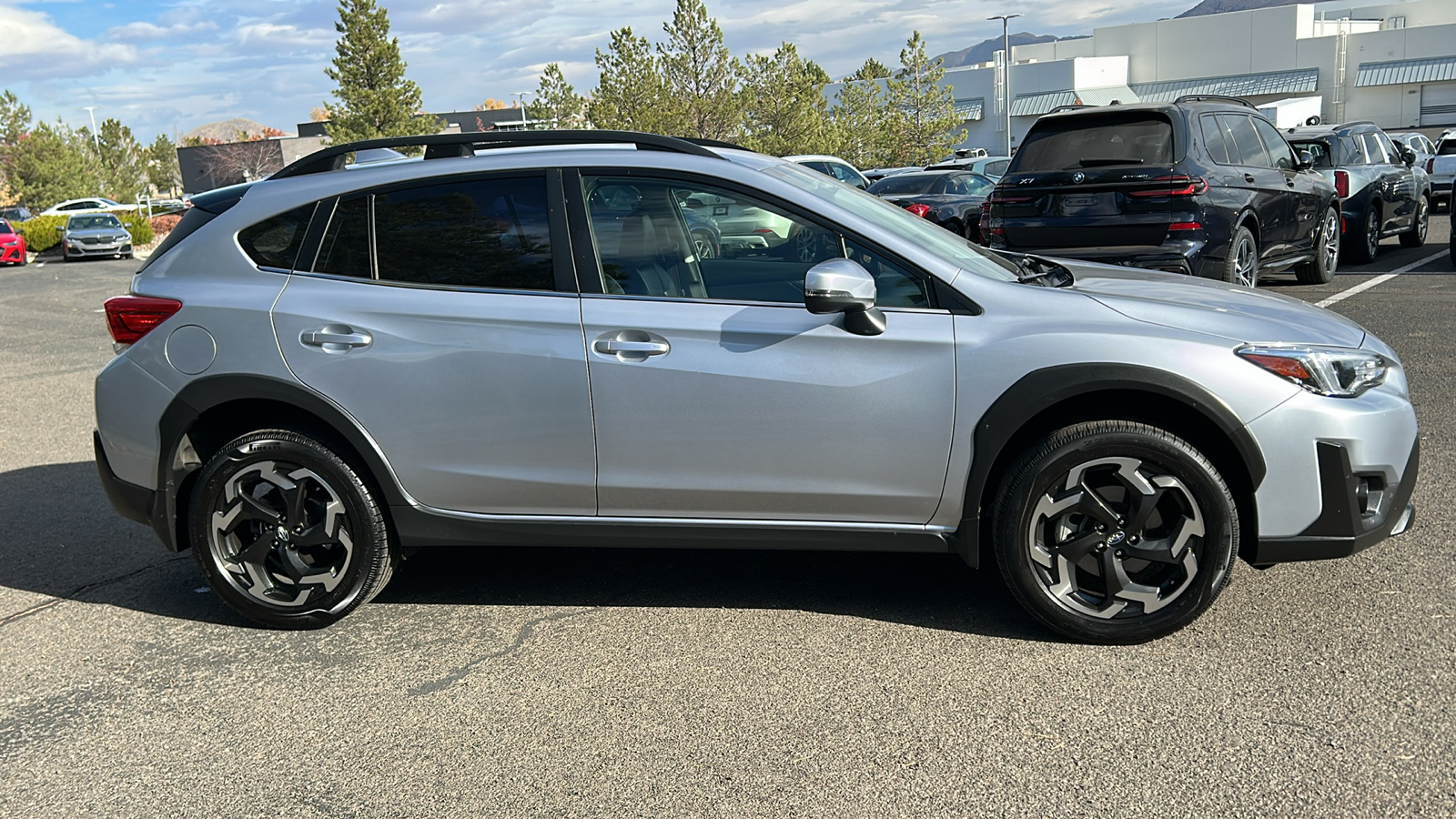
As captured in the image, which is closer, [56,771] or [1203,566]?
[56,771]

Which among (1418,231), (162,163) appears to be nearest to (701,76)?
(1418,231)

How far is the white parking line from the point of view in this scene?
1127cm

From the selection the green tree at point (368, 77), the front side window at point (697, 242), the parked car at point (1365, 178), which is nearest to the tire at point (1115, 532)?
the front side window at point (697, 242)

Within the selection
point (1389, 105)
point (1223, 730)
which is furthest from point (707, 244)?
point (1389, 105)

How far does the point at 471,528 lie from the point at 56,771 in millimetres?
1443

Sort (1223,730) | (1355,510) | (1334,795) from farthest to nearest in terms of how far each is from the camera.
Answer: (1355,510), (1223,730), (1334,795)

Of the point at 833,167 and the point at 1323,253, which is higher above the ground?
the point at 833,167

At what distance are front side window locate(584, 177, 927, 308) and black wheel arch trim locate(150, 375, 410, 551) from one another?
105 cm

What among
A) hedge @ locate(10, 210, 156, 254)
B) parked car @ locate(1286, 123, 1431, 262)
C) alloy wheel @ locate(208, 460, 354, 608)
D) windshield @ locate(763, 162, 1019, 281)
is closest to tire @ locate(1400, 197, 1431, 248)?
parked car @ locate(1286, 123, 1431, 262)

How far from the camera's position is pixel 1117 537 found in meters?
3.79

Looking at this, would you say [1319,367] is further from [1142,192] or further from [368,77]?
[368,77]

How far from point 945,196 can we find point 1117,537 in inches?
640

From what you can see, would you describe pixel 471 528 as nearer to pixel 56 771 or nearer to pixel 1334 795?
pixel 56 771

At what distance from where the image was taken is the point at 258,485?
14.0 feet
